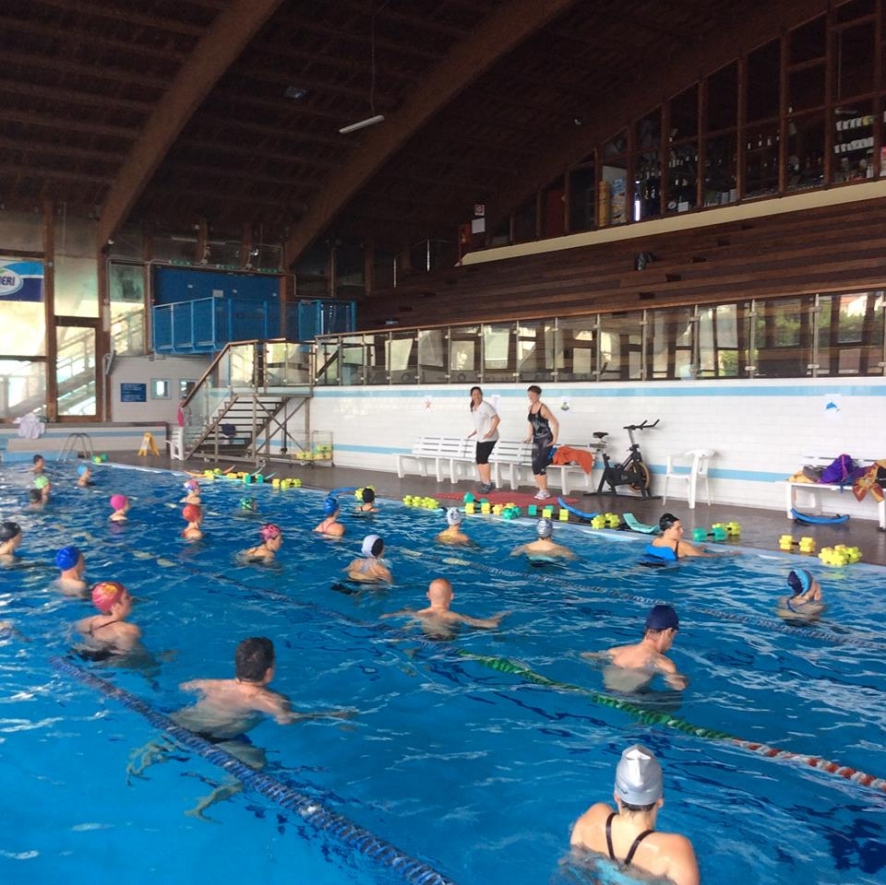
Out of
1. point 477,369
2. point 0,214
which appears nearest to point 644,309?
point 477,369

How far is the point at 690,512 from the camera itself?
11.9m

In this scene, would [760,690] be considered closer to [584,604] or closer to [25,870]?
[584,604]

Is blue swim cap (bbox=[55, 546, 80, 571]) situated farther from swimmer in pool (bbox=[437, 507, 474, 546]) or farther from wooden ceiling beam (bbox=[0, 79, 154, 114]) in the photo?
wooden ceiling beam (bbox=[0, 79, 154, 114])

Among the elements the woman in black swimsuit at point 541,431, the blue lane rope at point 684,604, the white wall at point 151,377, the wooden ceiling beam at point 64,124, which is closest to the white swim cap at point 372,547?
the blue lane rope at point 684,604

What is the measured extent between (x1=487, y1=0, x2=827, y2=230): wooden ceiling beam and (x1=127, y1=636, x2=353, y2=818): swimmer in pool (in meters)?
20.1

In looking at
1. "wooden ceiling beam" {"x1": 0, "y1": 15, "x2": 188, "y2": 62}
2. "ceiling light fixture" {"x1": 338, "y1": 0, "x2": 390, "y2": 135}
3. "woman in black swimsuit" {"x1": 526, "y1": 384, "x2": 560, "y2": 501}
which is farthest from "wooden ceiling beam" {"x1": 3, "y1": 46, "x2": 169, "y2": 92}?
"woman in black swimsuit" {"x1": 526, "y1": 384, "x2": 560, "y2": 501}

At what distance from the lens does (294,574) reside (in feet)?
28.8

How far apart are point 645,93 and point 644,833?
75.4 ft

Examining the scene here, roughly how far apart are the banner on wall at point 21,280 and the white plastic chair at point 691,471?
18.6 metres

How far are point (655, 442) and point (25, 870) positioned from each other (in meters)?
11.3

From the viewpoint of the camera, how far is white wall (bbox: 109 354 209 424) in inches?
997

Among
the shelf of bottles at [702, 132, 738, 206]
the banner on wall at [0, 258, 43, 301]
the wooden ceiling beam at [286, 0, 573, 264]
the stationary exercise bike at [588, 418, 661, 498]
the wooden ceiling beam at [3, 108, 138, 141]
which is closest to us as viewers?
the stationary exercise bike at [588, 418, 661, 498]

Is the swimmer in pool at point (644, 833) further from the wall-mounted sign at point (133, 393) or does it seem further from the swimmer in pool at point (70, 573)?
the wall-mounted sign at point (133, 393)

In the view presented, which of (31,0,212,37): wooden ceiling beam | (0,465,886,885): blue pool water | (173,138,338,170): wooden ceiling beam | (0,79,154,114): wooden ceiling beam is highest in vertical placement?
(31,0,212,37): wooden ceiling beam
